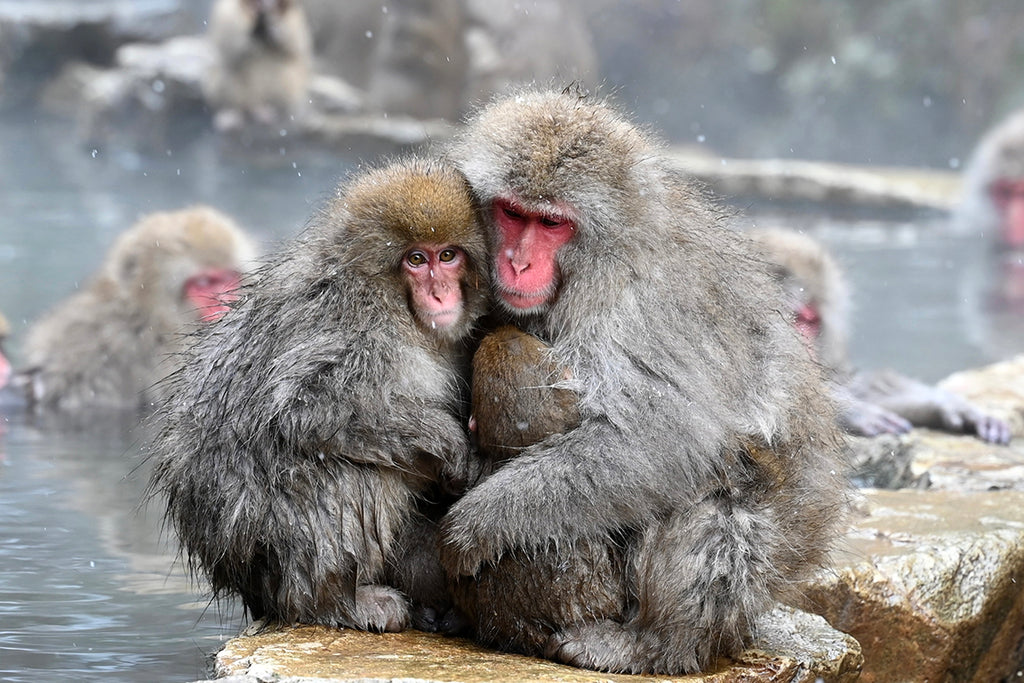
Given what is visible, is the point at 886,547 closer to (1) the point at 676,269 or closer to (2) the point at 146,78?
(1) the point at 676,269

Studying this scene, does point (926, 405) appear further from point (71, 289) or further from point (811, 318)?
point (71, 289)

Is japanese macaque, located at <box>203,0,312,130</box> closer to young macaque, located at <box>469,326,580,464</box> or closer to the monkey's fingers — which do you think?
the monkey's fingers

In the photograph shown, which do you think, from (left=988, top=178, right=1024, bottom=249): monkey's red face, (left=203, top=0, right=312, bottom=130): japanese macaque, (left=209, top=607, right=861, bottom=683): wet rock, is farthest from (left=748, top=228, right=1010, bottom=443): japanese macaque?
(left=203, top=0, right=312, bottom=130): japanese macaque

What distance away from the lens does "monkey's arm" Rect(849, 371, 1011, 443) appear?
20.6 feet

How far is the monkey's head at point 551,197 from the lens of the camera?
11.2 ft

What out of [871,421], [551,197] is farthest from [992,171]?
[551,197]

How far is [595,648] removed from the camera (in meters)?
3.30

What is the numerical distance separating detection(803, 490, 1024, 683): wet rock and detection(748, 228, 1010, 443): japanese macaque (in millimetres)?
1786

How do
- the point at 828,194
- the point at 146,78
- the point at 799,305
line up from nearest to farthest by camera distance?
the point at 799,305
the point at 828,194
the point at 146,78

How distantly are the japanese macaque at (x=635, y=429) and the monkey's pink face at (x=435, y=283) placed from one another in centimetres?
12

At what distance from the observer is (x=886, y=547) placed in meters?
4.25

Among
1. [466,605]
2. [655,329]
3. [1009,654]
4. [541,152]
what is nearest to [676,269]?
[655,329]

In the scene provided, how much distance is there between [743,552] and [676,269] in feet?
2.37

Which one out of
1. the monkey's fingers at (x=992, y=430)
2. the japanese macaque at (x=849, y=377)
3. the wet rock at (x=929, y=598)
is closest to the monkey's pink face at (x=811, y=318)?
the japanese macaque at (x=849, y=377)
